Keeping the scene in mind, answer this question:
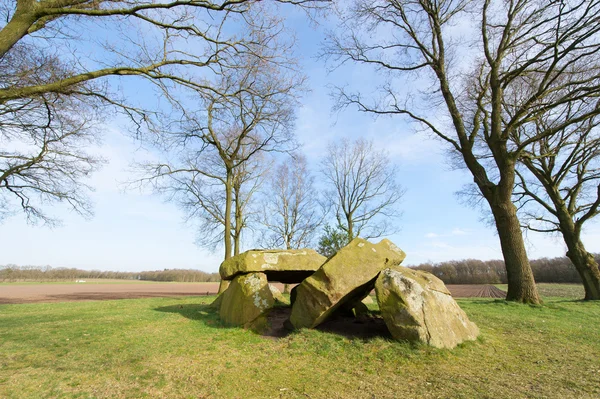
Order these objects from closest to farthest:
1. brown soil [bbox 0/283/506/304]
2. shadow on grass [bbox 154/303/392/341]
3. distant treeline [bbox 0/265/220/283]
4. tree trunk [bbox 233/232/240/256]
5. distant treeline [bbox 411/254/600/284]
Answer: shadow on grass [bbox 154/303/392/341] < tree trunk [bbox 233/232/240/256] < brown soil [bbox 0/283/506/304] < distant treeline [bbox 411/254/600/284] < distant treeline [bbox 0/265/220/283]

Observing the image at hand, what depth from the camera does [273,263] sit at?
27.4 ft

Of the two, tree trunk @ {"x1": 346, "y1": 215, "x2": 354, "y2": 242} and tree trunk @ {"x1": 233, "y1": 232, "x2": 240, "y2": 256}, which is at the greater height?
tree trunk @ {"x1": 346, "y1": 215, "x2": 354, "y2": 242}

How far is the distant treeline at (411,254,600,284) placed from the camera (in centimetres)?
4400

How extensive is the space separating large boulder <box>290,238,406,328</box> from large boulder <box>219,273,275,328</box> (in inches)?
41.8

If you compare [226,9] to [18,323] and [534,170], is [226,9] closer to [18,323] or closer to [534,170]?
[18,323]

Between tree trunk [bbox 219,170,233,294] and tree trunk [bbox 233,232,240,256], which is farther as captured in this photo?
tree trunk [bbox 233,232,240,256]

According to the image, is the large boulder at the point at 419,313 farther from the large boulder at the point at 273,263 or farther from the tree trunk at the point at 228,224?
the tree trunk at the point at 228,224

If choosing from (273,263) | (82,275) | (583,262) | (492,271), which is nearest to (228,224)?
(273,263)

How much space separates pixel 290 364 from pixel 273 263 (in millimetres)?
3436

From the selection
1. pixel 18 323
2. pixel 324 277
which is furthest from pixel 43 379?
pixel 18 323

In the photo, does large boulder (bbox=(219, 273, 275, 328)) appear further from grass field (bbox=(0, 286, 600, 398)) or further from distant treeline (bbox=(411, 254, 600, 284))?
distant treeline (bbox=(411, 254, 600, 284))

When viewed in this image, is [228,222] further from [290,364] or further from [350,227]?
[290,364]

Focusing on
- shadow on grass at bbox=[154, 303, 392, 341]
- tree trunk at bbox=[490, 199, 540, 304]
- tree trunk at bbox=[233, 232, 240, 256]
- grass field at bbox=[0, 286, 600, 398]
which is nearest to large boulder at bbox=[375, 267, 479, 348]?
grass field at bbox=[0, 286, 600, 398]

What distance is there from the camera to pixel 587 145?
47.9 ft
